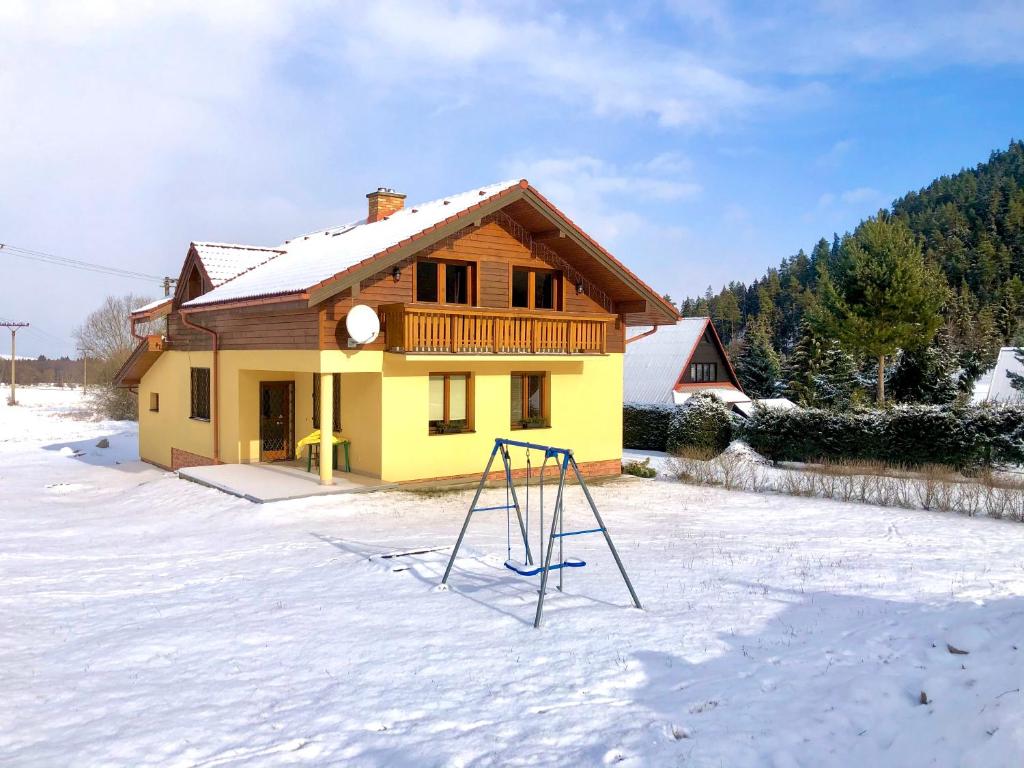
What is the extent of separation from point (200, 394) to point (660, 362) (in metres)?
21.5

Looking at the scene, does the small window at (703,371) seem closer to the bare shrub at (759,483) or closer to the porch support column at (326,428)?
the bare shrub at (759,483)

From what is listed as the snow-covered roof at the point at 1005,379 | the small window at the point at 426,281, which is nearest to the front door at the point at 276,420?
the small window at the point at 426,281

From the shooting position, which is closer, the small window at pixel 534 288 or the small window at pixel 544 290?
the small window at pixel 534 288

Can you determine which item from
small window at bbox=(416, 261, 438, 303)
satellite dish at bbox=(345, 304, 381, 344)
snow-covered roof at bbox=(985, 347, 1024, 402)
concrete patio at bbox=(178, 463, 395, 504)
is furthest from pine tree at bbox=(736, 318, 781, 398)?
satellite dish at bbox=(345, 304, 381, 344)

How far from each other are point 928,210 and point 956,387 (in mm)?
83875

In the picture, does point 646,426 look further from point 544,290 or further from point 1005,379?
point 1005,379

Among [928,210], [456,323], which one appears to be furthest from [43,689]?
[928,210]

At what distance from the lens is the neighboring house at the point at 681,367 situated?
34.2 meters

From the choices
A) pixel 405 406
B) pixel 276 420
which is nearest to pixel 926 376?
pixel 405 406

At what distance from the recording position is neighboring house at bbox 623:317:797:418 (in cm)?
3422

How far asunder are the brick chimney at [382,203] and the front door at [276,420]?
4.95m

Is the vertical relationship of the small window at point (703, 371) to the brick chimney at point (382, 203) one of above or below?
below

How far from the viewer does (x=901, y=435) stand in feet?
69.1

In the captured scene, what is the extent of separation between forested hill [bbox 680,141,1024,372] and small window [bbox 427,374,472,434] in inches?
1380
